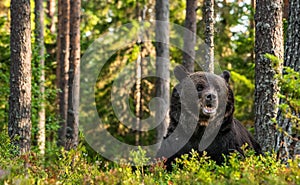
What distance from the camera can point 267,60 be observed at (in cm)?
820


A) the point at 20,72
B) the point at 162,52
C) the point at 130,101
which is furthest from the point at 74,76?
the point at 130,101

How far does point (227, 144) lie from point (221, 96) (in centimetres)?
74

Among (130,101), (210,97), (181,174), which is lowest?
(181,174)

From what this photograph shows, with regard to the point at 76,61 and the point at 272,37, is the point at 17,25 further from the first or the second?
the point at 76,61

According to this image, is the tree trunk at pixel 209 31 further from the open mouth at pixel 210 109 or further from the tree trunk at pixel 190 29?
the tree trunk at pixel 190 29

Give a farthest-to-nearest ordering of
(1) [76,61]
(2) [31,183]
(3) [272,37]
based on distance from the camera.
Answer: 1. (1) [76,61]
2. (3) [272,37]
3. (2) [31,183]

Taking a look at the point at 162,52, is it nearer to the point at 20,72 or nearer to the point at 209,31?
the point at 209,31

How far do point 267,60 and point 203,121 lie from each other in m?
1.53

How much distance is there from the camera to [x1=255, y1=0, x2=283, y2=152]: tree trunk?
820cm

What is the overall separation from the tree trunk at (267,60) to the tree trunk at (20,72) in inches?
175

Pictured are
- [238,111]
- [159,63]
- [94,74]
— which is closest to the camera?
[159,63]

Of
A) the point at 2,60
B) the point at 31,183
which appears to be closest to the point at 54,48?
the point at 2,60

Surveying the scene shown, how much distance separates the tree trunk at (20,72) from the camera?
31.8 feet

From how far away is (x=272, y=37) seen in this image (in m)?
8.26
